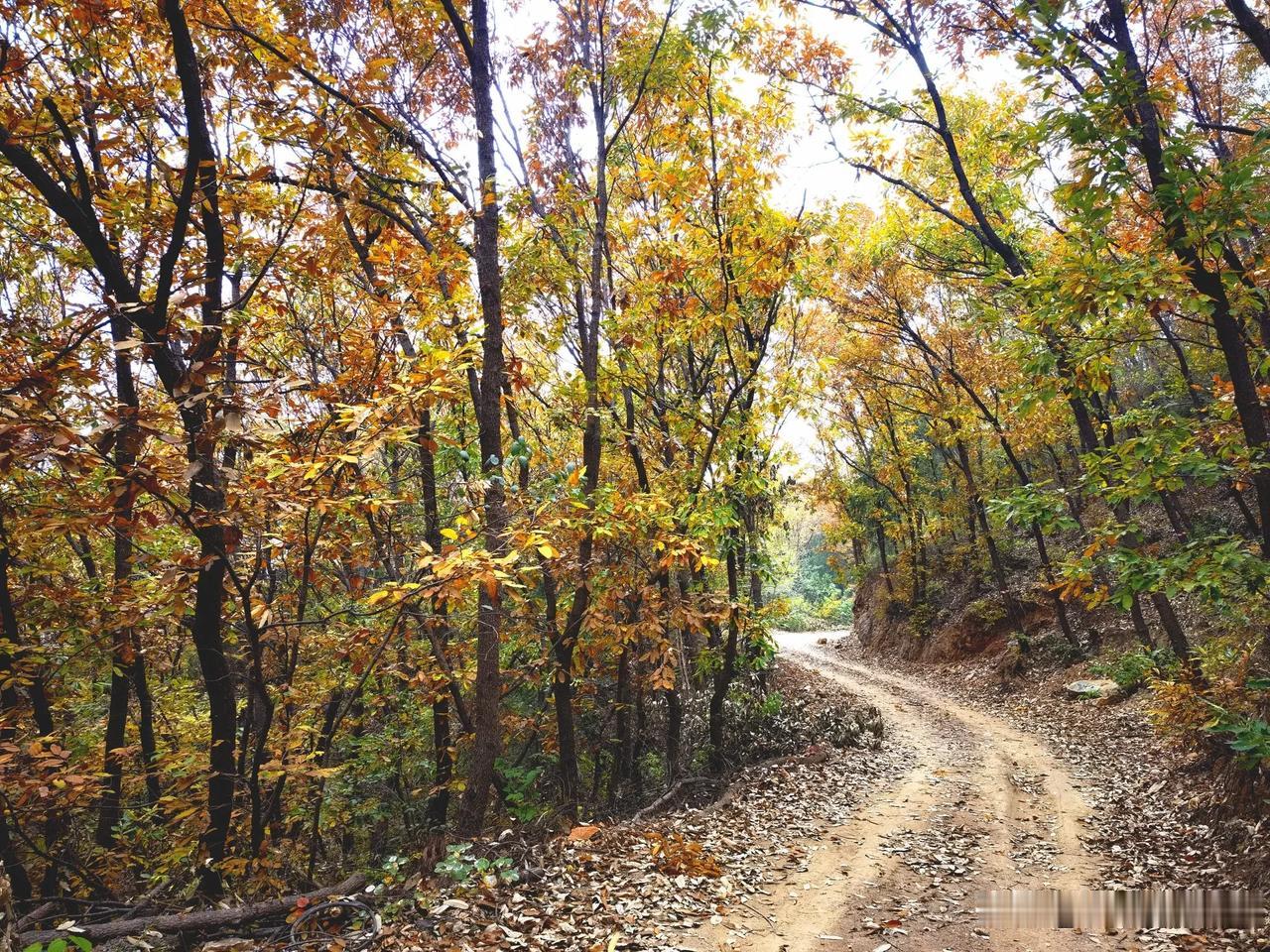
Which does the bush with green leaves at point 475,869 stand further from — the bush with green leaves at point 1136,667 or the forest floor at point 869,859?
the bush with green leaves at point 1136,667

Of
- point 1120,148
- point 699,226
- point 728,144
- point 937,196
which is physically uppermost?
point 937,196

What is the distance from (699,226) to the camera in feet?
30.7

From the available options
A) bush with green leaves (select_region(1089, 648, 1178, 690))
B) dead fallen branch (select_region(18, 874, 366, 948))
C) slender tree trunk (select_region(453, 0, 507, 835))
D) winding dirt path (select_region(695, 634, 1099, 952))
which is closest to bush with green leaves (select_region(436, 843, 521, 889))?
slender tree trunk (select_region(453, 0, 507, 835))

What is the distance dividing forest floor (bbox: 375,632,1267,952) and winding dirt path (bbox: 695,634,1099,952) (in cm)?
2

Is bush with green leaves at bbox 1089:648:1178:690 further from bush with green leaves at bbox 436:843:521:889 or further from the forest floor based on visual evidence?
bush with green leaves at bbox 436:843:521:889

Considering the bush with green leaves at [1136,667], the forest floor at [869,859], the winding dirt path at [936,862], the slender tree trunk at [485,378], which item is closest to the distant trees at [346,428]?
the slender tree trunk at [485,378]

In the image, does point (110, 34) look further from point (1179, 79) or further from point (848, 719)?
point (1179, 79)

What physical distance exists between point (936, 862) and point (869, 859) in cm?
68

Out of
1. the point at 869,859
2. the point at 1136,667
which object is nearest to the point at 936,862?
the point at 869,859

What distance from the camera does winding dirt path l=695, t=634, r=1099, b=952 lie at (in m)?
5.11

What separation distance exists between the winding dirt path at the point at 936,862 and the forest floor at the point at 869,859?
0.02 m

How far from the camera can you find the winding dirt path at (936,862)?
16.8 ft

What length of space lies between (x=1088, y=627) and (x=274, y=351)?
64.6ft

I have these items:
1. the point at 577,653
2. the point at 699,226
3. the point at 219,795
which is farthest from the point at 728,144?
the point at 219,795
